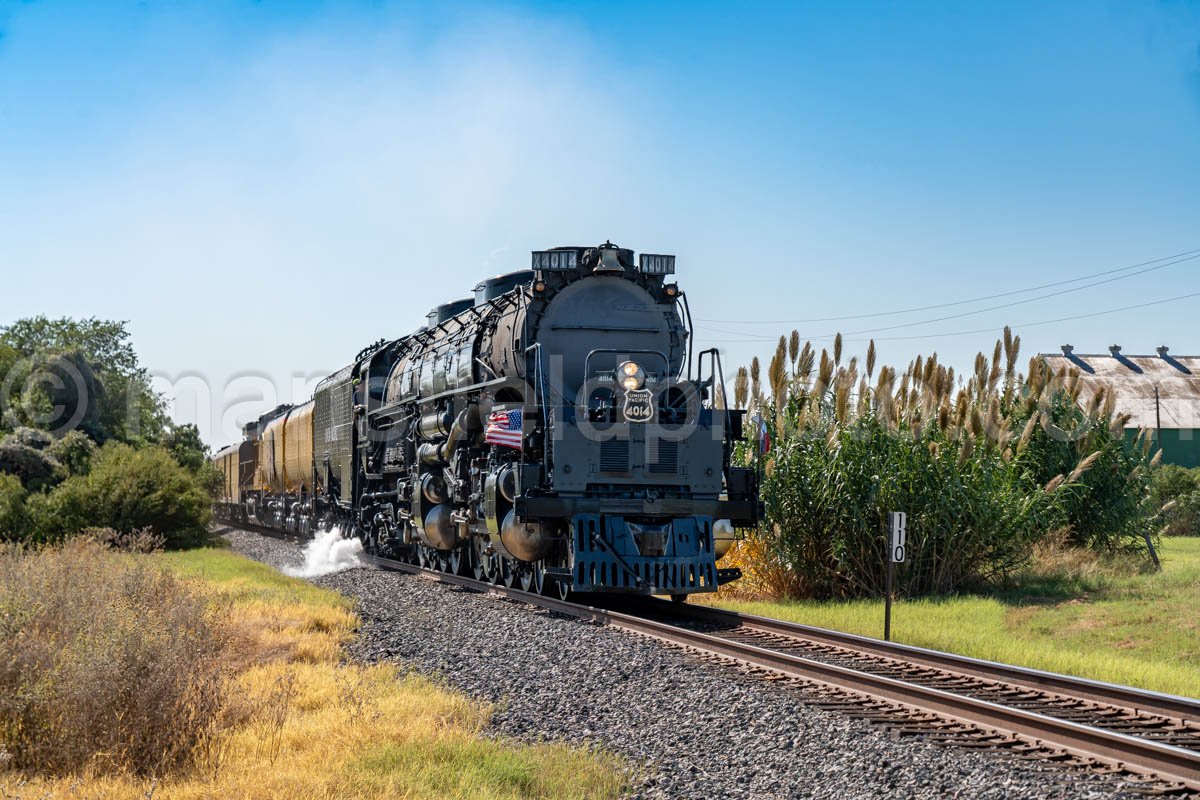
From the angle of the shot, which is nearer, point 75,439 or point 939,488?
point 939,488

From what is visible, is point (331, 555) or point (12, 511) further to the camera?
point (12, 511)

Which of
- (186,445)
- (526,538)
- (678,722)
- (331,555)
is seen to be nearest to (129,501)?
(331,555)

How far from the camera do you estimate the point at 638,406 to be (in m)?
12.8

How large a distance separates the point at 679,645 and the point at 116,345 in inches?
2431

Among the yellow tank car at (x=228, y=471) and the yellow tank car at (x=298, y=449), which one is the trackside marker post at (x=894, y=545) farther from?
the yellow tank car at (x=228, y=471)

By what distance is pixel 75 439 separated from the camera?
92.5 feet

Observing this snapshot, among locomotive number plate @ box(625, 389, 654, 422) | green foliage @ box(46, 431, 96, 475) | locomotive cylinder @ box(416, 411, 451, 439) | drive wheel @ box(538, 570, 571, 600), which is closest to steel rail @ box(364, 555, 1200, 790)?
drive wheel @ box(538, 570, 571, 600)

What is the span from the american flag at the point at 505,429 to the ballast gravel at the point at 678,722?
7.22ft

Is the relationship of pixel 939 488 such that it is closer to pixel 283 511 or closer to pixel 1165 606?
pixel 1165 606

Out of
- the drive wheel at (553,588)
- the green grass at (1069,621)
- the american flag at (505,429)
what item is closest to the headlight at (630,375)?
the american flag at (505,429)

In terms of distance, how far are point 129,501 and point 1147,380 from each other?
44557 mm

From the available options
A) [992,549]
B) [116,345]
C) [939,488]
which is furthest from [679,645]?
[116,345]

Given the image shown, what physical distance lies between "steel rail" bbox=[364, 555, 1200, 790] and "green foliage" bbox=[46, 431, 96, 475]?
2053 centimetres

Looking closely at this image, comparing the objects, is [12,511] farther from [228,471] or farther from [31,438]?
[228,471]
